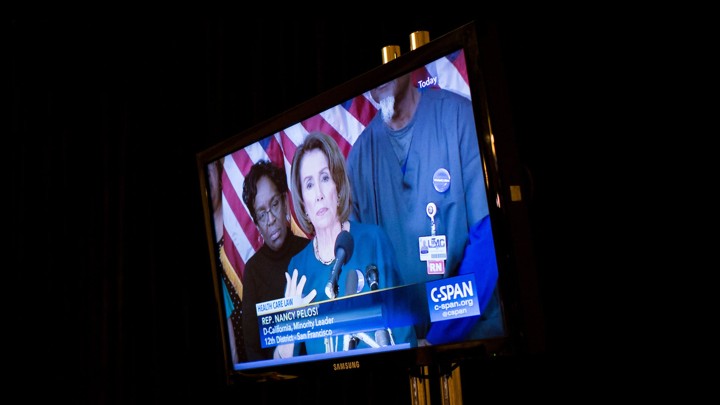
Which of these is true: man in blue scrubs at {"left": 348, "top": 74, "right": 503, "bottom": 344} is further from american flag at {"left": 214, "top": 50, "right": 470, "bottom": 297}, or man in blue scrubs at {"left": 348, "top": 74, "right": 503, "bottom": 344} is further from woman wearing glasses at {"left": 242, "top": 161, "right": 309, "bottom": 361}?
woman wearing glasses at {"left": 242, "top": 161, "right": 309, "bottom": 361}

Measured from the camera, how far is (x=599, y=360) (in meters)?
2.30

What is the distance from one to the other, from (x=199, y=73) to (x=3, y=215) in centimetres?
119

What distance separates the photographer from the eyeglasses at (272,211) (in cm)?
250

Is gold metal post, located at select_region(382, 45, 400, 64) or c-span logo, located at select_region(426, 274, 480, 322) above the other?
gold metal post, located at select_region(382, 45, 400, 64)

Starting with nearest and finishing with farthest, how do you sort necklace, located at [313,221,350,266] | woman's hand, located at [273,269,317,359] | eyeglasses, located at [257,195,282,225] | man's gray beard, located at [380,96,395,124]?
man's gray beard, located at [380,96,395,124] < necklace, located at [313,221,350,266] < woman's hand, located at [273,269,317,359] < eyeglasses, located at [257,195,282,225]

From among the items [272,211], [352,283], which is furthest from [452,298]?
[272,211]

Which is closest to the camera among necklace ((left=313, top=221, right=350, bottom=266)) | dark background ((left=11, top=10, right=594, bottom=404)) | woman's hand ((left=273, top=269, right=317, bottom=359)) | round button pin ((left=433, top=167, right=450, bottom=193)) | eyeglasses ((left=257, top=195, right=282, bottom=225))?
round button pin ((left=433, top=167, right=450, bottom=193))

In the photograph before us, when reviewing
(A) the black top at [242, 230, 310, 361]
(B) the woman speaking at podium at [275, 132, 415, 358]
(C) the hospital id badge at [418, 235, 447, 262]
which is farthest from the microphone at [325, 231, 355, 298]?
(C) the hospital id badge at [418, 235, 447, 262]

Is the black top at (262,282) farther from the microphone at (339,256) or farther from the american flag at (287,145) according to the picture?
the microphone at (339,256)

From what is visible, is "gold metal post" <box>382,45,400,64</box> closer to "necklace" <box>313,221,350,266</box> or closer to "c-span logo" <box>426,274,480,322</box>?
"necklace" <box>313,221,350,266</box>

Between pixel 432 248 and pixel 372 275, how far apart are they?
0.23 meters

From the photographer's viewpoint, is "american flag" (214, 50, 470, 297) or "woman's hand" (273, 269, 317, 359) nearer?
"american flag" (214, 50, 470, 297)

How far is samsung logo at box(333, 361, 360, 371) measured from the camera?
220 cm

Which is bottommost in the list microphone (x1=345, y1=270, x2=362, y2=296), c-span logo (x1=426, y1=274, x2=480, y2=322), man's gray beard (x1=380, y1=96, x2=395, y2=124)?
c-span logo (x1=426, y1=274, x2=480, y2=322)
